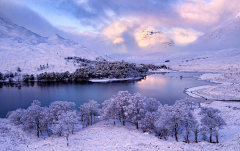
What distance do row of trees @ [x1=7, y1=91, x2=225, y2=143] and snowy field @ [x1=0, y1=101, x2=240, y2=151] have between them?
1.57 meters

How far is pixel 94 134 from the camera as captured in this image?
3091 cm

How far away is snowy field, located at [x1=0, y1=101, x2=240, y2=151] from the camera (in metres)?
23.6

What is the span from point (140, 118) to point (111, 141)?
9674 millimetres

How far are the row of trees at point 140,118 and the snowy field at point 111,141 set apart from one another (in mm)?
1570

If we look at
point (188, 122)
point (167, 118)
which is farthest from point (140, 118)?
point (188, 122)

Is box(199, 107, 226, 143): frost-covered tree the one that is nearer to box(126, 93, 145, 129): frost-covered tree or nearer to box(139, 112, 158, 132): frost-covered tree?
box(139, 112, 158, 132): frost-covered tree

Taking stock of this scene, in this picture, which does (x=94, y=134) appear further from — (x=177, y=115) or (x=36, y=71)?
(x=36, y=71)

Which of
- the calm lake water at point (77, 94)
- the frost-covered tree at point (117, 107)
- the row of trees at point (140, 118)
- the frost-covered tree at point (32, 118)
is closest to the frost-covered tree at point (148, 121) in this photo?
the row of trees at point (140, 118)

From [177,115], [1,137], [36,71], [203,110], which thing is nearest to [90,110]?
[1,137]

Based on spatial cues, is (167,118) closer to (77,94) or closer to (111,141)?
(111,141)

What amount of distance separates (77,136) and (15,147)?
10.3 metres

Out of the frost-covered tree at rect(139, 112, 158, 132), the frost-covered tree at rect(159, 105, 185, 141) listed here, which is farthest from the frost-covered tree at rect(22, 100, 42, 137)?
the frost-covered tree at rect(159, 105, 185, 141)

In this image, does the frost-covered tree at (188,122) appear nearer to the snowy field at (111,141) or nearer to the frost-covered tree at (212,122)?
the frost-covered tree at (212,122)

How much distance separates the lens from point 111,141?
88.8 ft
